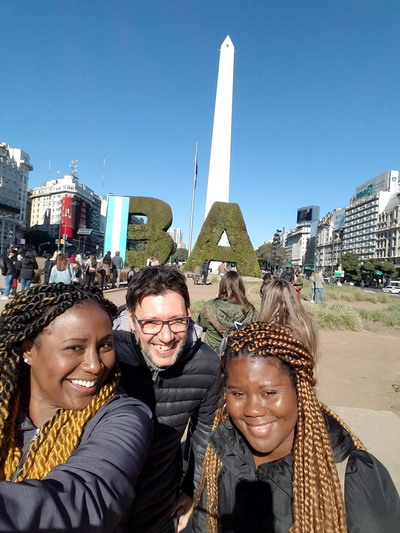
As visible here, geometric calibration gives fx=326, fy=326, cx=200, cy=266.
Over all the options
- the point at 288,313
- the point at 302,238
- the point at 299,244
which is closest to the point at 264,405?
the point at 288,313

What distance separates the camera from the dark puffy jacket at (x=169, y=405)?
160cm

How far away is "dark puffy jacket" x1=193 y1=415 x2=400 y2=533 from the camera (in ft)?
3.88

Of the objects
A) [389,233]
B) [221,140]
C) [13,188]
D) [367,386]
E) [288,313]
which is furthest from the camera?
[13,188]

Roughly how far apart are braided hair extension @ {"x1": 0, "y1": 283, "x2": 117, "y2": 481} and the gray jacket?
0.20 feet

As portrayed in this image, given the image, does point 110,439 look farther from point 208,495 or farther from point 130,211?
point 130,211

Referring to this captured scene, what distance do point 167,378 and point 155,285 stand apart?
1.67ft

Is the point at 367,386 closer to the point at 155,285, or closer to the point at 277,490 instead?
the point at 277,490

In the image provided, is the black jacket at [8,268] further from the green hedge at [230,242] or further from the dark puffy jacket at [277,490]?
the green hedge at [230,242]

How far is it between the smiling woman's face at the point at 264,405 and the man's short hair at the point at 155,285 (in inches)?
22.3

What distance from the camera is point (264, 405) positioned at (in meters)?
1.40

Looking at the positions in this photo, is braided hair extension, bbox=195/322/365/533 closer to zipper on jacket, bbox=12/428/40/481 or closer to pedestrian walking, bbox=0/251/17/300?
zipper on jacket, bbox=12/428/40/481

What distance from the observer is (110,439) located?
100 centimetres

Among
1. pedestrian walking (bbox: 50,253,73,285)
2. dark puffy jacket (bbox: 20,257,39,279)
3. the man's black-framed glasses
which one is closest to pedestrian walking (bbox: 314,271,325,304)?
pedestrian walking (bbox: 50,253,73,285)

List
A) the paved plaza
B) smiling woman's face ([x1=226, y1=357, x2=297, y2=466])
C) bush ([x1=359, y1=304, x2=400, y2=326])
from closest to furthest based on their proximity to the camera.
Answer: smiling woman's face ([x1=226, y1=357, x2=297, y2=466]), the paved plaza, bush ([x1=359, y1=304, x2=400, y2=326])
